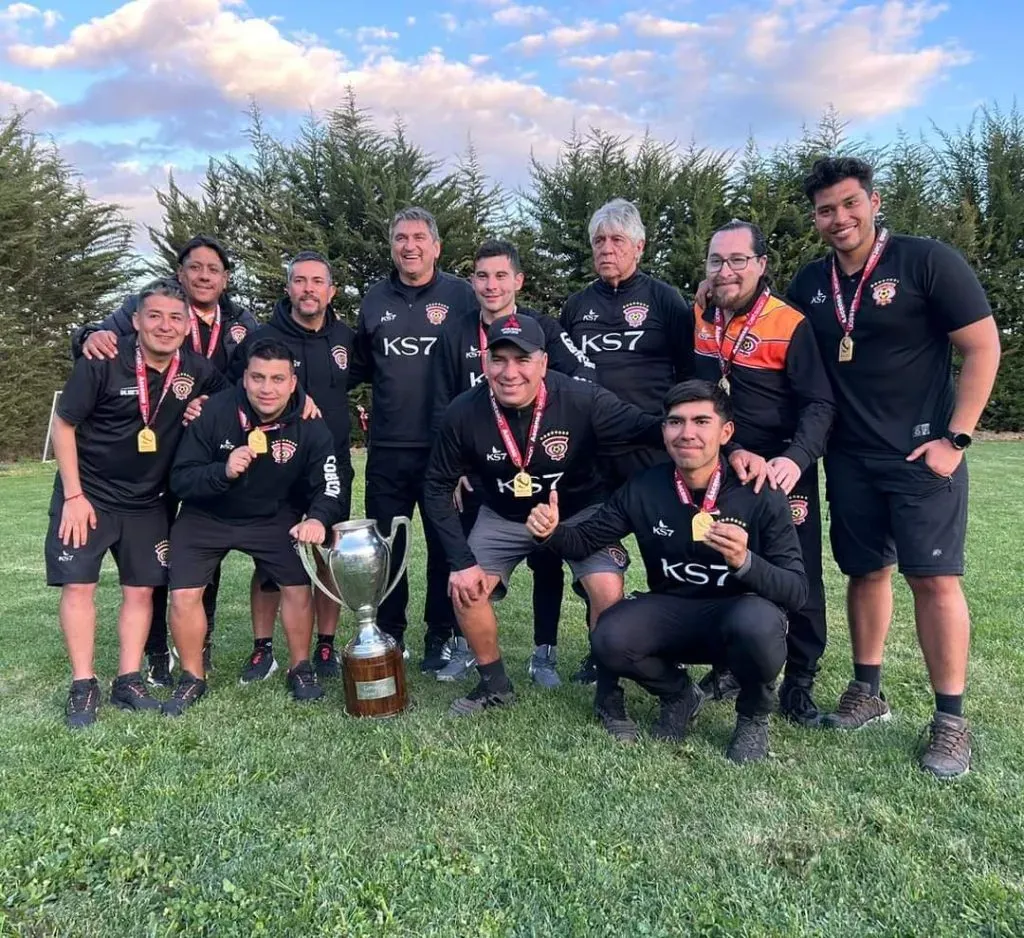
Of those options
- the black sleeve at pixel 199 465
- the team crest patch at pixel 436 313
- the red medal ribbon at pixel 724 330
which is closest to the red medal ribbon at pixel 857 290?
the red medal ribbon at pixel 724 330

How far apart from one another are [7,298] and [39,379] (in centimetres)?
185

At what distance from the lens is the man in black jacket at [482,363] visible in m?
4.64

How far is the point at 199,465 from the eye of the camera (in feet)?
14.2

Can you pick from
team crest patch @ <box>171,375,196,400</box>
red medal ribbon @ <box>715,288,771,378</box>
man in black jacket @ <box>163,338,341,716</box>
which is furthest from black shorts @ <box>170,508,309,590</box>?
red medal ribbon @ <box>715,288,771,378</box>

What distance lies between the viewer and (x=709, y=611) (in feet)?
12.0

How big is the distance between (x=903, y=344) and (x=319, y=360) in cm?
313

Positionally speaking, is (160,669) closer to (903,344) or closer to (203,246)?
(203,246)

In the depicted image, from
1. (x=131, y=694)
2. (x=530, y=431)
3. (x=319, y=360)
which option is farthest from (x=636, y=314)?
(x=131, y=694)

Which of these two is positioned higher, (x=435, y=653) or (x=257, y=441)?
(x=257, y=441)

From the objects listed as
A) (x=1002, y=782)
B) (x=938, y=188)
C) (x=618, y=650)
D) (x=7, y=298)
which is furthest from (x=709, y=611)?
(x=938, y=188)

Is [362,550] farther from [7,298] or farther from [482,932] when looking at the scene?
[7,298]

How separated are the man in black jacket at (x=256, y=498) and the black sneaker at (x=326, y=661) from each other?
1.04 feet

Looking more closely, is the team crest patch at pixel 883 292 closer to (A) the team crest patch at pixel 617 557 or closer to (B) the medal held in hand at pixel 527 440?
(B) the medal held in hand at pixel 527 440

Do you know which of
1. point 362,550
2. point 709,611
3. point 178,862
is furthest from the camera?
point 362,550
